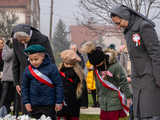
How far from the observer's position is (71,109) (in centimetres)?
543

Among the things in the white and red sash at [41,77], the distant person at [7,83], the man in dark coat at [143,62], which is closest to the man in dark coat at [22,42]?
the white and red sash at [41,77]

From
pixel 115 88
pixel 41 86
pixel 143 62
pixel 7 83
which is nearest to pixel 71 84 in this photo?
pixel 115 88

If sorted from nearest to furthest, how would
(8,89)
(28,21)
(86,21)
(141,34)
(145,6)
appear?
(141,34)
(8,89)
(145,6)
(86,21)
(28,21)

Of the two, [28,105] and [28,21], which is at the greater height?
[28,21]

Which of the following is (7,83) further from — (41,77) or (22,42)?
(41,77)

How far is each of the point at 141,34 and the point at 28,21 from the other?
52829 mm

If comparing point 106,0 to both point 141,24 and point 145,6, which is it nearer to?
point 145,6

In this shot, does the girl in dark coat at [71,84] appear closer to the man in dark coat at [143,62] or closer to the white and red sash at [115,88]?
the white and red sash at [115,88]

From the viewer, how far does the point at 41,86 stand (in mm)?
4520

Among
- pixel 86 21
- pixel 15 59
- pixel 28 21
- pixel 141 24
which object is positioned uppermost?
pixel 28 21

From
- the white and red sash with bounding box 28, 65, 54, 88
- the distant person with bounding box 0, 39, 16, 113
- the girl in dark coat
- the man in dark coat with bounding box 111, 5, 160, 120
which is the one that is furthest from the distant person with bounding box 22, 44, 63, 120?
the distant person with bounding box 0, 39, 16, 113

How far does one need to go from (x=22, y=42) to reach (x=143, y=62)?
202 centimetres

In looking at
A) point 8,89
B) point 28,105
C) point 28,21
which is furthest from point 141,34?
point 28,21

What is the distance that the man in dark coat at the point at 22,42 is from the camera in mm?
4895
